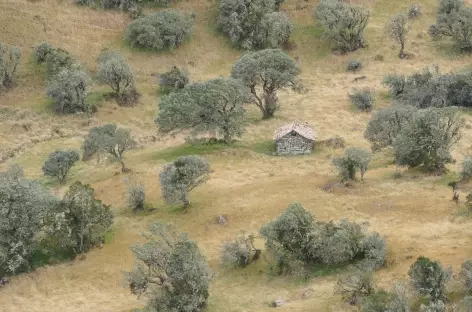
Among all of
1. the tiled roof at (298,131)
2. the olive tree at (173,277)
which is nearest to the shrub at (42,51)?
the tiled roof at (298,131)

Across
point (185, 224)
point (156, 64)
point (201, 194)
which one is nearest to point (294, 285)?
point (185, 224)

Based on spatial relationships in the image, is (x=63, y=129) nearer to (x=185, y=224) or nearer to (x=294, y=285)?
(x=185, y=224)

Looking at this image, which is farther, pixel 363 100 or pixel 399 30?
pixel 399 30

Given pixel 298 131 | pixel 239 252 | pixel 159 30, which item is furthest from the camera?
pixel 159 30

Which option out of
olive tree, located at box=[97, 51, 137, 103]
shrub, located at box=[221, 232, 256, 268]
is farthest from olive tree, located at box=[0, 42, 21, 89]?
shrub, located at box=[221, 232, 256, 268]

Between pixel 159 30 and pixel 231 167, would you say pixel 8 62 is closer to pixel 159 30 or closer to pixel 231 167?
pixel 159 30

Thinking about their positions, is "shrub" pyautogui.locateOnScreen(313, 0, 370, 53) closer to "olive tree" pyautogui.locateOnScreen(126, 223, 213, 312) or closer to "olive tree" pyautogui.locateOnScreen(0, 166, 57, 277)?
"olive tree" pyautogui.locateOnScreen(0, 166, 57, 277)

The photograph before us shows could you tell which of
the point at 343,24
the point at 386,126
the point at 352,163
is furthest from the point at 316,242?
the point at 343,24
